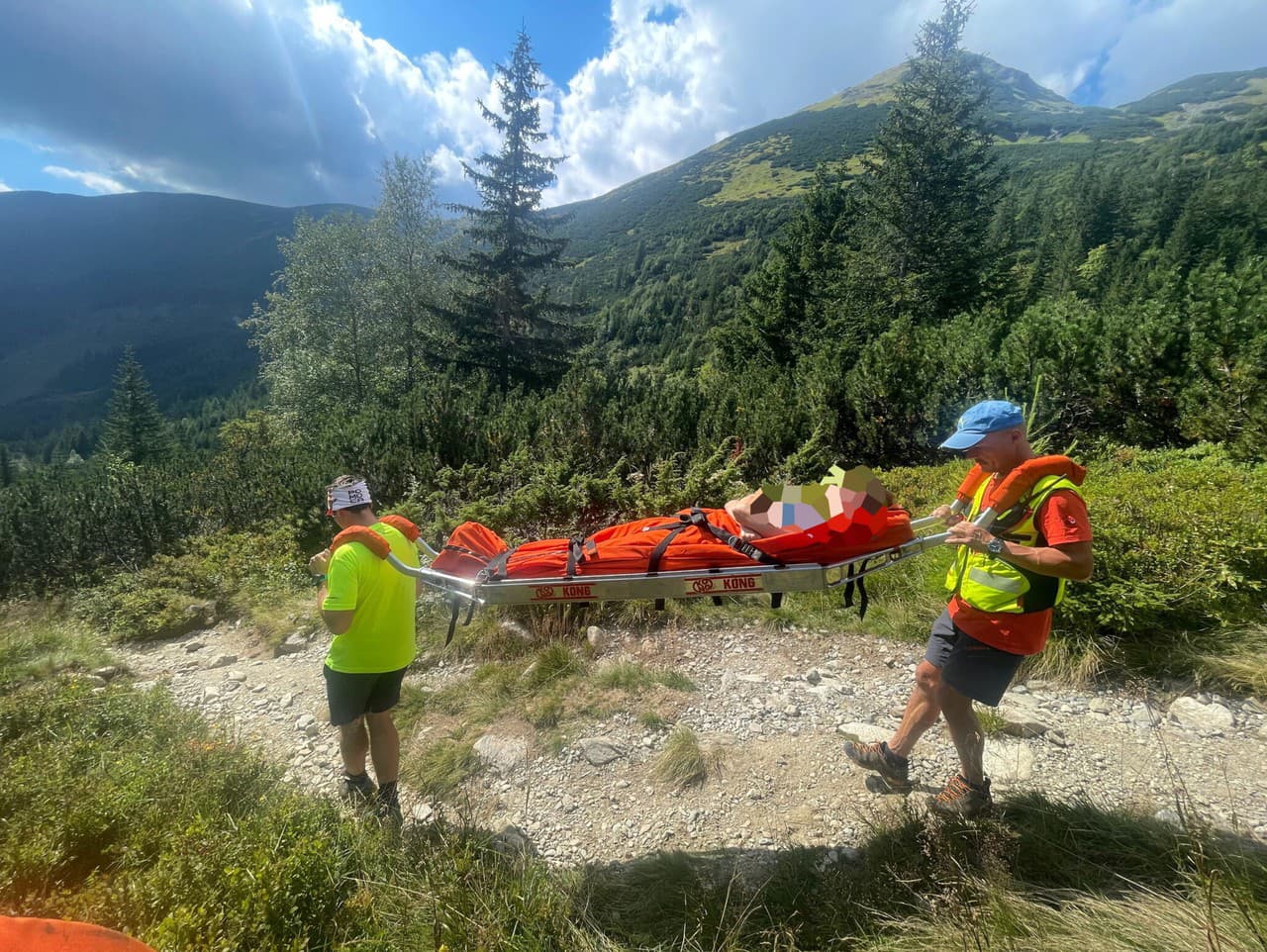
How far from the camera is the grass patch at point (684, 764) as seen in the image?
3.64m

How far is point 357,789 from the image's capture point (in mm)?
3607

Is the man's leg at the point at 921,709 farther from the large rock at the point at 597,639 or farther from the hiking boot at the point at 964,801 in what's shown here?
the large rock at the point at 597,639

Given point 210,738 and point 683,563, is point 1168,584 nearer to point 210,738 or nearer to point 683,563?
point 683,563

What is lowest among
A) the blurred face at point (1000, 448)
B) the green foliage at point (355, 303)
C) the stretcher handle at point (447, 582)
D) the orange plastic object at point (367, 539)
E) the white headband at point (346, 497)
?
the stretcher handle at point (447, 582)

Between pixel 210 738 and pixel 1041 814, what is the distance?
19.2 feet

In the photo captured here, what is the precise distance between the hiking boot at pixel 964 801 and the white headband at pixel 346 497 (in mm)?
3833

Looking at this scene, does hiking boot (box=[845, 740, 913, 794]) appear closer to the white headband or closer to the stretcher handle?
the stretcher handle

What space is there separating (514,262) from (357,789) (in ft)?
64.1

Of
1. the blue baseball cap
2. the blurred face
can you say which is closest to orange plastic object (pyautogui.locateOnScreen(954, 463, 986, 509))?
the blurred face

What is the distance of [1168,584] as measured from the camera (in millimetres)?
4148

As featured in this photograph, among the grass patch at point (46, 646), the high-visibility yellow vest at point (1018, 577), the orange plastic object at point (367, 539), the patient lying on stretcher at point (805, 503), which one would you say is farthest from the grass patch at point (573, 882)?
the grass patch at point (46, 646)

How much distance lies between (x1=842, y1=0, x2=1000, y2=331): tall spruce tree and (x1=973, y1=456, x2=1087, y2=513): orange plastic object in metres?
18.6

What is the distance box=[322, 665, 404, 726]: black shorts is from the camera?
331 cm

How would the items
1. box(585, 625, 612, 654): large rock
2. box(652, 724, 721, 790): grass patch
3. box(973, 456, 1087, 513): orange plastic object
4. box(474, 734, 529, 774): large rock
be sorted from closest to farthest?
box(973, 456, 1087, 513): orange plastic object < box(652, 724, 721, 790): grass patch < box(474, 734, 529, 774): large rock < box(585, 625, 612, 654): large rock
